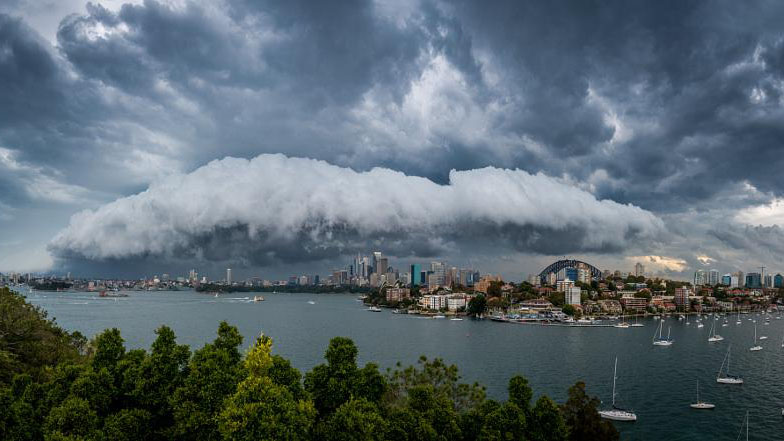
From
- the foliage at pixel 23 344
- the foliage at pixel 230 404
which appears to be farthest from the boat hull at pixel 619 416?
the foliage at pixel 23 344

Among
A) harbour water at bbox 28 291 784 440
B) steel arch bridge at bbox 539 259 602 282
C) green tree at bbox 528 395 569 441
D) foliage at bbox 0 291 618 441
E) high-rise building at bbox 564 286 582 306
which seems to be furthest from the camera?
steel arch bridge at bbox 539 259 602 282

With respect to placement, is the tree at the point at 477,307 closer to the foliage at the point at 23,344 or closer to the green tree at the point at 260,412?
the foliage at the point at 23,344

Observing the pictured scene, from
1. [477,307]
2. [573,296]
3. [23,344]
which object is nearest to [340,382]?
[23,344]

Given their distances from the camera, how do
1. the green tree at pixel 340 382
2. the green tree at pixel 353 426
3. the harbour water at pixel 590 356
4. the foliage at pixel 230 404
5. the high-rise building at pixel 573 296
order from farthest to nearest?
1. the high-rise building at pixel 573 296
2. the harbour water at pixel 590 356
3. the green tree at pixel 340 382
4. the green tree at pixel 353 426
5. the foliage at pixel 230 404

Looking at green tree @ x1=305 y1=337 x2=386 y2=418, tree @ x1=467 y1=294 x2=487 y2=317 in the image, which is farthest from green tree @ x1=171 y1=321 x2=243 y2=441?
tree @ x1=467 y1=294 x2=487 y2=317

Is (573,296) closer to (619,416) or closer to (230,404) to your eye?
(619,416)

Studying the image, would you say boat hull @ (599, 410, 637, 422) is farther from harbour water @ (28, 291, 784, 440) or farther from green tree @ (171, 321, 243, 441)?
green tree @ (171, 321, 243, 441)
